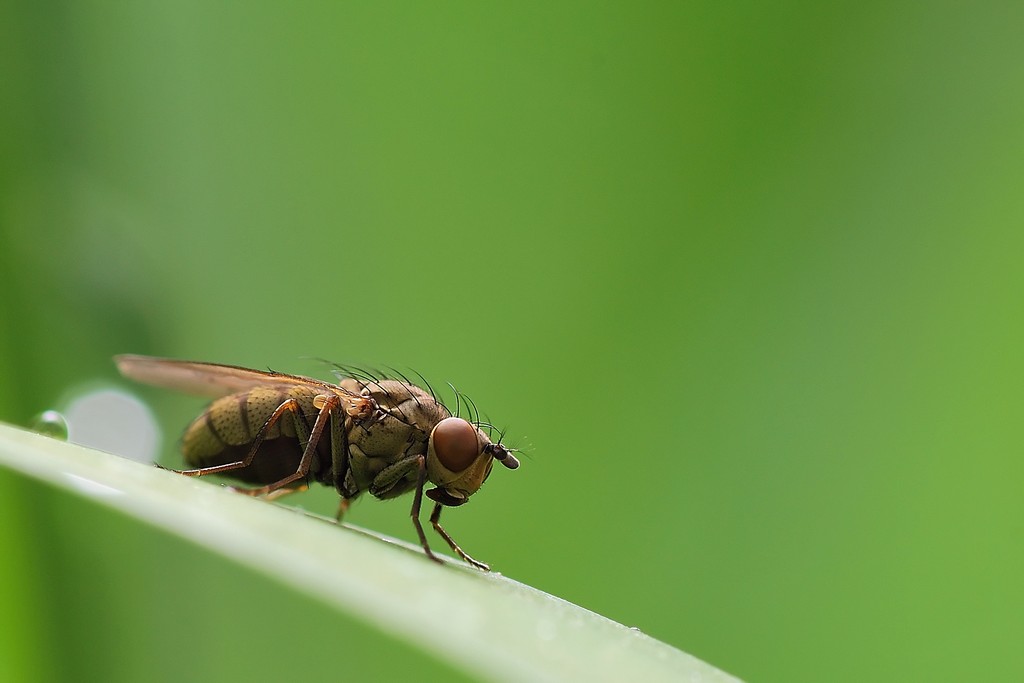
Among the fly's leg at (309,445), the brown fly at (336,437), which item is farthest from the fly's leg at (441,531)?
the fly's leg at (309,445)

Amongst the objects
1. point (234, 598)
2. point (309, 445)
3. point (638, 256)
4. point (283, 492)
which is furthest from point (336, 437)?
point (638, 256)

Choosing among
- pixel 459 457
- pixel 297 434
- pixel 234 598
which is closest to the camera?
pixel 234 598

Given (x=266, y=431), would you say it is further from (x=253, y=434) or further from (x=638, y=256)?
(x=638, y=256)

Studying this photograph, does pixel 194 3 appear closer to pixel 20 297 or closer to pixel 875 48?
pixel 20 297

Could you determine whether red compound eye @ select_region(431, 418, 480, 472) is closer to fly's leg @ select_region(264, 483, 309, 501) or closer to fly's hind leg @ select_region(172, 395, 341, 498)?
fly's hind leg @ select_region(172, 395, 341, 498)

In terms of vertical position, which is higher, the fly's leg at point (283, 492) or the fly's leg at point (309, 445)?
the fly's leg at point (309, 445)

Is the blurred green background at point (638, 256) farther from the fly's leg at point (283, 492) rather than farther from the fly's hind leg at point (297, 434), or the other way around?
the fly's leg at point (283, 492)

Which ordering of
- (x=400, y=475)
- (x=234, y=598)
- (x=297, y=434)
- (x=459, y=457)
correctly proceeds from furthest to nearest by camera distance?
(x=297, y=434), (x=400, y=475), (x=459, y=457), (x=234, y=598)

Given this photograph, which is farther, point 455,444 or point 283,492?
point 283,492
